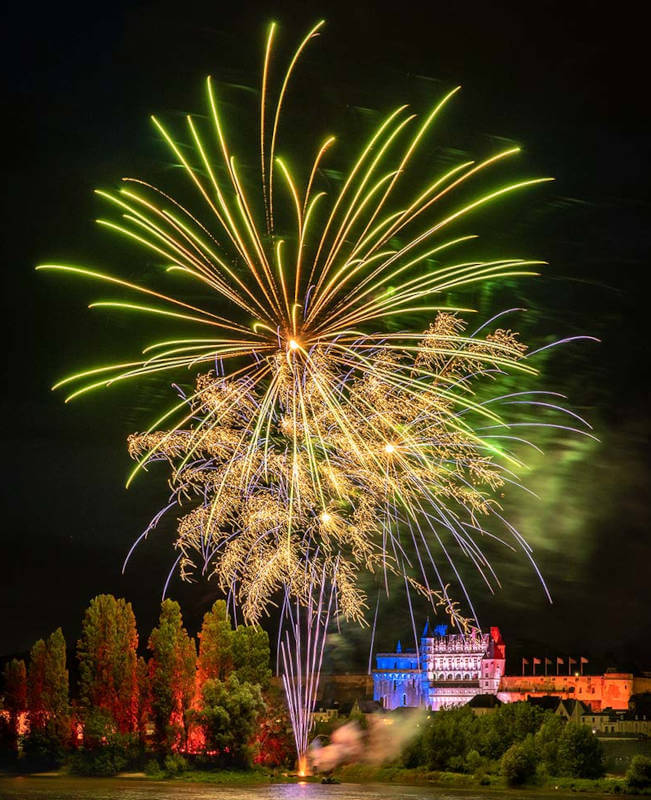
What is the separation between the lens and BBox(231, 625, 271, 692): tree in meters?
39.9

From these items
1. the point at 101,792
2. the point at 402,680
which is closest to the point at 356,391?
the point at 101,792

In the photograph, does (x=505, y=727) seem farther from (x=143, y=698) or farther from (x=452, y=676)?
(x=452, y=676)

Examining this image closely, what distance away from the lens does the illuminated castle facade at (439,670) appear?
102 m

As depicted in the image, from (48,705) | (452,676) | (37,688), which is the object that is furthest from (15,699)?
(452,676)

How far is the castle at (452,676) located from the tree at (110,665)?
62.1 metres

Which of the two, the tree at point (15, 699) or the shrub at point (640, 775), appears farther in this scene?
the tree at point (15, 699)

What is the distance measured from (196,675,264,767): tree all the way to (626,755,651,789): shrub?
42.0 ft

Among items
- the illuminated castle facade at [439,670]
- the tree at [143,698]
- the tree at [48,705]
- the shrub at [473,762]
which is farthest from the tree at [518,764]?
the illuminated castle facade at [439,670]

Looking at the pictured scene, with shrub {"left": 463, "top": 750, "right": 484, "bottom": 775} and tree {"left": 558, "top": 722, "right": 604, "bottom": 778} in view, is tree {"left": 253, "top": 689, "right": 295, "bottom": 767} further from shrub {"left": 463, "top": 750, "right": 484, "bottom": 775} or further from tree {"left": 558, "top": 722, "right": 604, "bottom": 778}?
tree {"left": 558, "top": 722, "right": 604, "bottom": 778}

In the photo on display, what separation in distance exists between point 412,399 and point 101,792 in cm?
1751

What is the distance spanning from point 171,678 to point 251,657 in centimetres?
331

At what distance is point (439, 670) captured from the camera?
104875 mm

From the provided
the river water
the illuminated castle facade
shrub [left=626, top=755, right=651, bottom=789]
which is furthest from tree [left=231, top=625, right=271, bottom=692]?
the illuminated castle facade

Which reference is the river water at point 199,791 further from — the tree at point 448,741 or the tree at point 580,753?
the tree at point 448,741
